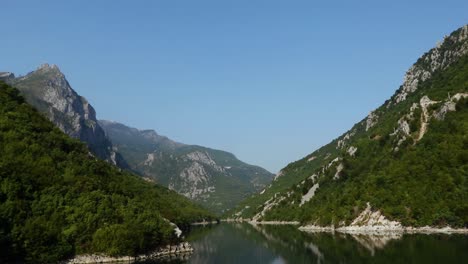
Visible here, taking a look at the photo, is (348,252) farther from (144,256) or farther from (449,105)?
(449,105)

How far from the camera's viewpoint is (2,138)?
115 metres

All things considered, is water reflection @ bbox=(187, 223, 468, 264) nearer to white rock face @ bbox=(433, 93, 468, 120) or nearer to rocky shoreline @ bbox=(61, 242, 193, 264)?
rocky shoreline @ bbox=(61, 242, 193, 264)

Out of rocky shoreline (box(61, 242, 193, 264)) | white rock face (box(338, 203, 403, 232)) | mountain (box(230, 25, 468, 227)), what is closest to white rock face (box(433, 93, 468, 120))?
mountain (box(230, 25, 468, 227))

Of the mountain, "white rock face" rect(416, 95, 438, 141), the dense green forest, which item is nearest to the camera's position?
the dense green forest

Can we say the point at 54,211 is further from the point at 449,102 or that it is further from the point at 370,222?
the point at 449,102

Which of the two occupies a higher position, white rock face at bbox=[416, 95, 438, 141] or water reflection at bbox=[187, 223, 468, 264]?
white rock face at bbox=[416, 95, 438, 141]

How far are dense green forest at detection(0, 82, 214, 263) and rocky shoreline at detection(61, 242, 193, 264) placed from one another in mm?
1384

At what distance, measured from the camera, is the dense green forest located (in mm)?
87250

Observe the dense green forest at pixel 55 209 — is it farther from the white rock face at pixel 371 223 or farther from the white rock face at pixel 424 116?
the white rock face at pixel 424 116

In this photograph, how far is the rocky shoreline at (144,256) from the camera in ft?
299

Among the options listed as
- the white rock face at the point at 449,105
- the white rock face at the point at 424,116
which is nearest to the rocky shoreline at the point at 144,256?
the white rock face at the point at 424,116

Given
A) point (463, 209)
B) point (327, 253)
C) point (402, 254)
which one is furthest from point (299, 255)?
point (463, 209)

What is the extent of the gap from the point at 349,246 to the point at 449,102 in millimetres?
82291

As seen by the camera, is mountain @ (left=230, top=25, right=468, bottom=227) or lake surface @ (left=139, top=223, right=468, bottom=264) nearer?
lake surface @ (left=139, top=223, right=468, bottom=264)
